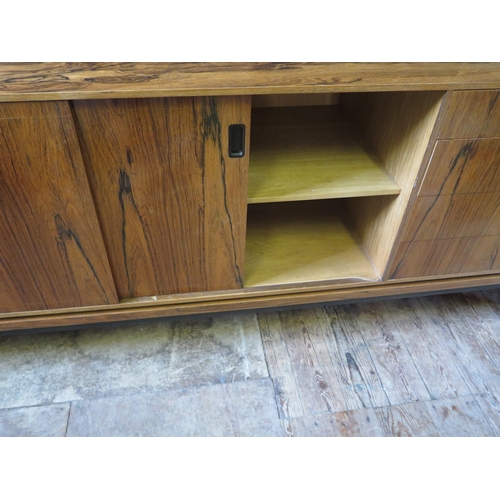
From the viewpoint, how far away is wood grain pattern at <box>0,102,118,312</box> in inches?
25.2

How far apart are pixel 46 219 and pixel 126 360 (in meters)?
0.43

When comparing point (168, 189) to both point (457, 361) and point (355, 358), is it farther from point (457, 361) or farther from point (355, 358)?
point (457, 361)

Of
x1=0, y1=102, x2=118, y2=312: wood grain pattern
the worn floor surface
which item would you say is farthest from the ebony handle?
the worn floor surface

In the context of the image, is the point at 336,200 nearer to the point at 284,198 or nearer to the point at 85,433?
the point at 284,198

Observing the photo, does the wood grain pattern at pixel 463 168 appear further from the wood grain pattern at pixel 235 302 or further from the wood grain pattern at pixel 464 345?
the wood grain pattern at pixel 464 345

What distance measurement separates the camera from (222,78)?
64 centimetres

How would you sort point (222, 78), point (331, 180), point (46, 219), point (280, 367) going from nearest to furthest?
point (222, 78)
point (46, 219)
point (331, 180)
point (280, 367)

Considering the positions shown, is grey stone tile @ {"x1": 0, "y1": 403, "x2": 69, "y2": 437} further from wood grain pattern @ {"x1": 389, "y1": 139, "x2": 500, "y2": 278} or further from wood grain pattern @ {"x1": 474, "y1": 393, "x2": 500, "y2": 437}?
wood grain pattern @ {"x1": 474, "y1": 393, "x2": 500, "y2": 437}

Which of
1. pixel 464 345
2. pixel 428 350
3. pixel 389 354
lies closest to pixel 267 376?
pixel 389 354

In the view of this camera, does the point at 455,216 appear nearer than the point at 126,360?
Yes

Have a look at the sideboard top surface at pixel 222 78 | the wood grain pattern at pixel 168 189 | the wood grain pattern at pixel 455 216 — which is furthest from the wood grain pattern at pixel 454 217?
the wood grain pattern at pixel 168 189

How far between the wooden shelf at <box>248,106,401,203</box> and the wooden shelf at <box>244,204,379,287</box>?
23cm

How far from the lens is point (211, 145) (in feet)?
2.33

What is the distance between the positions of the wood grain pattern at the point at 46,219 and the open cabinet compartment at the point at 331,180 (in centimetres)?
33
